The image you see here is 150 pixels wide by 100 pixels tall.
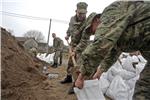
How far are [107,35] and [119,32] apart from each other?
0.38 feet

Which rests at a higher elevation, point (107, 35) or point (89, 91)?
point (107, 35)

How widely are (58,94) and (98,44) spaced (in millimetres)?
3233

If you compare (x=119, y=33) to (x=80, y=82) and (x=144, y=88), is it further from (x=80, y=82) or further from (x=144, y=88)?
(x=144, y=88)

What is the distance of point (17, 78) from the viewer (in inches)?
243

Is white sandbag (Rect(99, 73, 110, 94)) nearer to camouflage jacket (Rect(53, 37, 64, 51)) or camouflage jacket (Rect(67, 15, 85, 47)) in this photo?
camouflage jacket (Rect(67, 15, 85, 47))

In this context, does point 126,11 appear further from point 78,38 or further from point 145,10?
point 78,38

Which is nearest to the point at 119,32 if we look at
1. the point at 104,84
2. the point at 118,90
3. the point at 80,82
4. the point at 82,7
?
the point at 80,82

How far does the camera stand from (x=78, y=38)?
643cm

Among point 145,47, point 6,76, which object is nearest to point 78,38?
point 6,76

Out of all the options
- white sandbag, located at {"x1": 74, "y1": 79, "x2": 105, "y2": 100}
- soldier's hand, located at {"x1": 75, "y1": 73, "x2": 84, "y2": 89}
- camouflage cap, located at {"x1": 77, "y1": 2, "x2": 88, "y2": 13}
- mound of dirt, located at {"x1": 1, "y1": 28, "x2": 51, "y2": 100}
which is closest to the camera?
soldier's hand, located at {"x1": 75, "y1": 73, "x2": 84, "y2": 89}

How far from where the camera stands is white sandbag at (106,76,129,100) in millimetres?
5645

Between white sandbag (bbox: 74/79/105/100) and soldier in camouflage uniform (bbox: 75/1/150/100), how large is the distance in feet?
0.34

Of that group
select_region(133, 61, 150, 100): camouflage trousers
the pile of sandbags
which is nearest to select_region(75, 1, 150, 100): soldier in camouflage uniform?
select_region(133, 61, 150, 100): camouflage trousers

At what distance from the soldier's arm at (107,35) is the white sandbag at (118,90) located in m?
2.54
